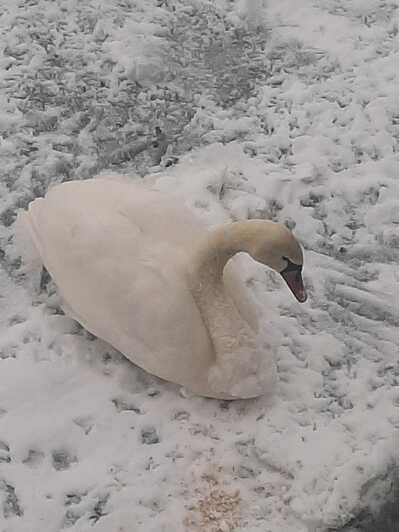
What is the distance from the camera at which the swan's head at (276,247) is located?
2.69m

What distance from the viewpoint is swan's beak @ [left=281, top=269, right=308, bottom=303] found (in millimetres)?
2789

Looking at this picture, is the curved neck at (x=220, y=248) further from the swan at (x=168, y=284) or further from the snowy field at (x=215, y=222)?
the snowy field at (x=215, y=222)

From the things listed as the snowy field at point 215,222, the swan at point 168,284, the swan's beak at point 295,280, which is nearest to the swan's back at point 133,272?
the swan at point 168,284

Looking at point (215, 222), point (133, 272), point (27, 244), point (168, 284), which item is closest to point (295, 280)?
point (168, 284)

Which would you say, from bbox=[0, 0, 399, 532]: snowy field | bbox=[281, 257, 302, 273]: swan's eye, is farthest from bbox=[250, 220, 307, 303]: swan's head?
bbox=[0, 0, 399, 532]: snowy field

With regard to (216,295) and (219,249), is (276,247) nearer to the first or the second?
(219,249)

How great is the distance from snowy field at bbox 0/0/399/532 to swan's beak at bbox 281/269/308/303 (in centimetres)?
35

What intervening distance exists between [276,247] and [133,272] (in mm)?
471

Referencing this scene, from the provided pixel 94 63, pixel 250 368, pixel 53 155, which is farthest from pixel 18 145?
pixel 250 368

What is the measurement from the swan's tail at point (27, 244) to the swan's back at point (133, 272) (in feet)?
0.80

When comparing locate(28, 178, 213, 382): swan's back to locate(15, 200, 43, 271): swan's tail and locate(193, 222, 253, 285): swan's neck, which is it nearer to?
locate(193, 222, 253, 285): swan's neck

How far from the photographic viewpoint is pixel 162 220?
2.96 m

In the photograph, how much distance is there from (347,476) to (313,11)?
8.53 ft

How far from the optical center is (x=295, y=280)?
2820mm
